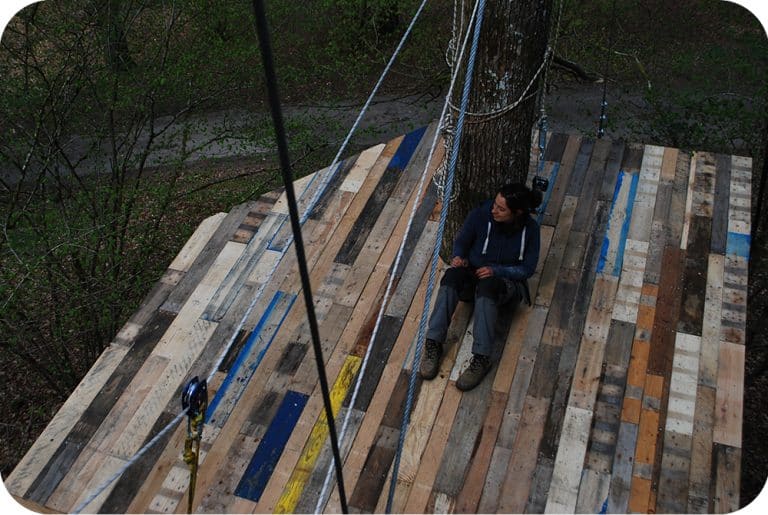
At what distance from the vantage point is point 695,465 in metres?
2.52

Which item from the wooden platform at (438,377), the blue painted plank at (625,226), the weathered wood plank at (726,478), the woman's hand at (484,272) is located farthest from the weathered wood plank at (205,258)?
the weathered wood plank at (726,478)

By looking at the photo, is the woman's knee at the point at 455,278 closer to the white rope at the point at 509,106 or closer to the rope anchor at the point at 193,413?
the white rope at the point at 509,106

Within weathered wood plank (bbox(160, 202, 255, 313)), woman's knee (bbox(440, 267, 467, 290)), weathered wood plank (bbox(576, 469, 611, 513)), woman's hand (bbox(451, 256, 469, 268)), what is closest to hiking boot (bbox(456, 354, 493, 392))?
woman's knee (bbox(440, 267, 467, 290))

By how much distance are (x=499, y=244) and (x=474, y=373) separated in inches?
24.4

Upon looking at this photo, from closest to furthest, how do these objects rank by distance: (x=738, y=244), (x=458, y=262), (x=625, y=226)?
1. (x=458, y=262)
2. (x=738, y=244)
3. (x=625, y=226)

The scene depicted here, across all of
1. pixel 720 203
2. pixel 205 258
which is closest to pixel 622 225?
pixel 720 203

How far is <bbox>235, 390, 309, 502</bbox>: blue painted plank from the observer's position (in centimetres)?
256

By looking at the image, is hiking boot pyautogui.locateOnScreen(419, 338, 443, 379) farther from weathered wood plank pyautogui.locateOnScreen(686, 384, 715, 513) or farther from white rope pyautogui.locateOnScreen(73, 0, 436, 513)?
weathered wood plank pyautogui.locateOnScreen(686, 384, 715, 513)

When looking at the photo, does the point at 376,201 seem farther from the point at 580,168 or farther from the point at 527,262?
the point at 580,168

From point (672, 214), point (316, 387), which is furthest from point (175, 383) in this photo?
point (672, 214)

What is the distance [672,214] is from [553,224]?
0.67 metres

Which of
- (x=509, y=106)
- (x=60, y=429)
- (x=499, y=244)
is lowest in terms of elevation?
(x=60, y=429)

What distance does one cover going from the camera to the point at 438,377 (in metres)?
2.92

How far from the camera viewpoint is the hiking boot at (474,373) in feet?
9.29
